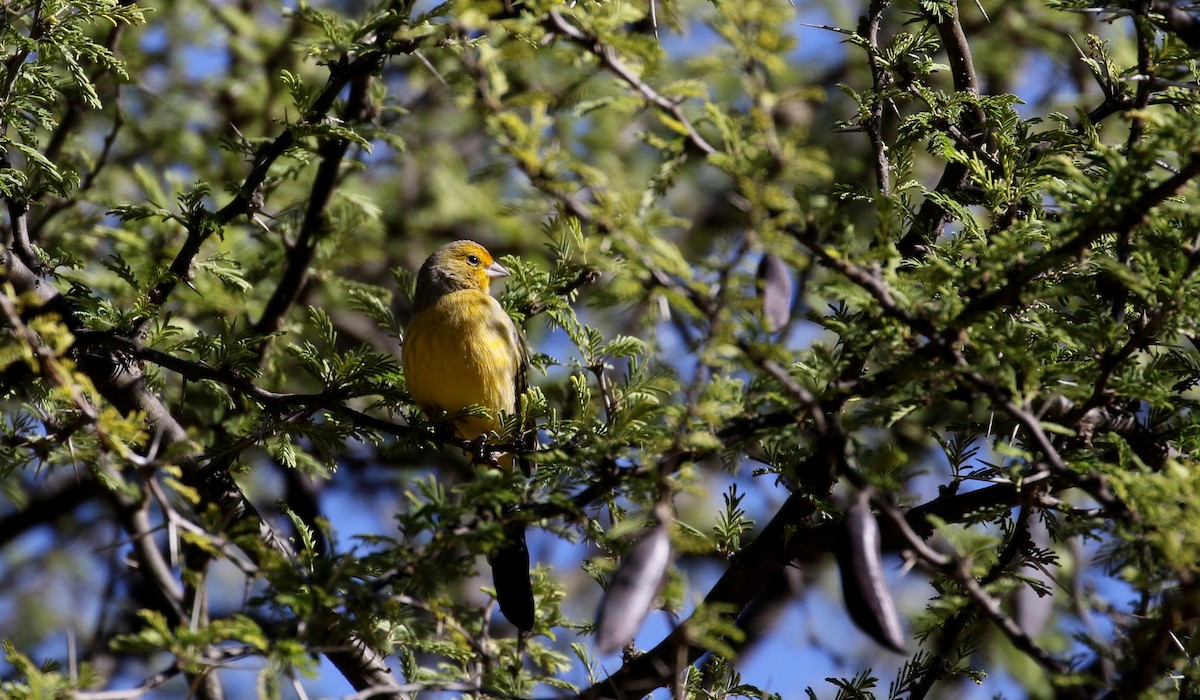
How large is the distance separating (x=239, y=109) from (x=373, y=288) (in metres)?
3.28

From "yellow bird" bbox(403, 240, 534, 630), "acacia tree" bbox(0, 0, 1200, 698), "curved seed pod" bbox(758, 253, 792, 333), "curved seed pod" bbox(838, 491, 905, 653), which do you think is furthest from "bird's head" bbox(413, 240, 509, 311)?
"curved seed pod" bbox(838, 491, 905, 653)

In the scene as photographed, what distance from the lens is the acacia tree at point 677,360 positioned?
2.33 metres

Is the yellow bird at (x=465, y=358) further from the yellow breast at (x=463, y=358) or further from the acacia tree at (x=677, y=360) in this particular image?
the acacia tree at (x=677, y=360)

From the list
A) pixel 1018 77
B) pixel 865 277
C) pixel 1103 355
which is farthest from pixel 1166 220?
pixel 1018 77

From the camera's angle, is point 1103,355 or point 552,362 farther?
point 552,362

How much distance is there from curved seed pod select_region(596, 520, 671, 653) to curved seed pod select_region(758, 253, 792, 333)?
0.53 meters

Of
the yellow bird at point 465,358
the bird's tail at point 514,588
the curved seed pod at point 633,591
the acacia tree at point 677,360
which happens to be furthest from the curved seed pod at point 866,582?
the yellow bird at point 465,358

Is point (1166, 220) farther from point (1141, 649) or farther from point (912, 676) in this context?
point (912, 676)

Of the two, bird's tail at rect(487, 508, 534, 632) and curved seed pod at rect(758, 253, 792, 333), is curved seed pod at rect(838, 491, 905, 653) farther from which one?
bird's tail at rect(487, 508, 534, 632)

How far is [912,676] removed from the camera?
3.55m

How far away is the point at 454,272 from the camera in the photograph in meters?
5.73

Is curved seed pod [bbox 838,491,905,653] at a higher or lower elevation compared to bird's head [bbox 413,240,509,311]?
lower

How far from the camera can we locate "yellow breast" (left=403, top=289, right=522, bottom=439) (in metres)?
4.84

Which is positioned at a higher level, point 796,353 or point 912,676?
point 796,353
